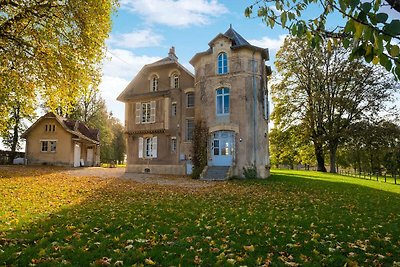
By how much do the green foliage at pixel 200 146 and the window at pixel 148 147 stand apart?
5232 mm

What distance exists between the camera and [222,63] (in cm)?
2464

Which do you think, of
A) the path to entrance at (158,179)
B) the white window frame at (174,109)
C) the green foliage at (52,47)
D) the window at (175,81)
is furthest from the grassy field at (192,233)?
the window at (175,81)

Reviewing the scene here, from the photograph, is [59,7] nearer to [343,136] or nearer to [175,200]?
[175,200]

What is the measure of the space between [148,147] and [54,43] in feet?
51.7

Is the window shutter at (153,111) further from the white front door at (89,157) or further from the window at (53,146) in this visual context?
the white front door at (89,157)

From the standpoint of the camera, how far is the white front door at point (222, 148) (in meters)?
23.7

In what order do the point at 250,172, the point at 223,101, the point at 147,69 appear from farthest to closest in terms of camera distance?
the point at 147,69
the point at 223,101
the point at 250,172

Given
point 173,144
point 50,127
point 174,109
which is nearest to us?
point 173,144

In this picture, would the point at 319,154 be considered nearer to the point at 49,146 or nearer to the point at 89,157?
the point at 89,157

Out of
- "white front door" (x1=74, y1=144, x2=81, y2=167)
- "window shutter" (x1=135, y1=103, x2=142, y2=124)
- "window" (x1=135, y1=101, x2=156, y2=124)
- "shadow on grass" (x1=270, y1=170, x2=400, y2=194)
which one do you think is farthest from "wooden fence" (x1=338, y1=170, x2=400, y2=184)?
"white front door" (x1=74, y1=144, x2=81, y2=167)

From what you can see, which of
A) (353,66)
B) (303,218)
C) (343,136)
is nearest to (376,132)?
(343,136)

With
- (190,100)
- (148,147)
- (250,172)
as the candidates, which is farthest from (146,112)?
(250,172)

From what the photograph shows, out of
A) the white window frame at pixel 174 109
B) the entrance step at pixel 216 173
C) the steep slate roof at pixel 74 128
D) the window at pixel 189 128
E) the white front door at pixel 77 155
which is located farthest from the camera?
the white front door at pixel 77 155

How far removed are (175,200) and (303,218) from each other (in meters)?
5.05
